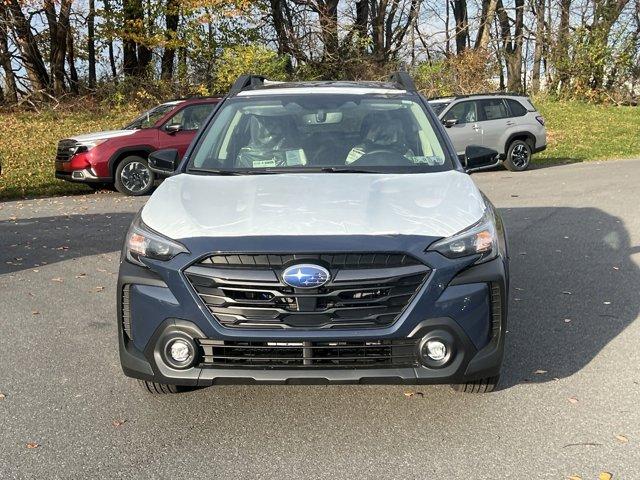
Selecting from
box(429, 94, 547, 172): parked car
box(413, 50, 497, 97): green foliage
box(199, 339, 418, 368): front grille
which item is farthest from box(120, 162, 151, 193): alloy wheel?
box(413, 50, 497, 97): green foliage

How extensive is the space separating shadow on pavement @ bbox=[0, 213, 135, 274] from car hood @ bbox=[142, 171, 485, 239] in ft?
14.7

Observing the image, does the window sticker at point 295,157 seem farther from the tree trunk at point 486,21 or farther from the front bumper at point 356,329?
the tree trunk at point 486,21

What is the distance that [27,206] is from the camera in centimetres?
1342

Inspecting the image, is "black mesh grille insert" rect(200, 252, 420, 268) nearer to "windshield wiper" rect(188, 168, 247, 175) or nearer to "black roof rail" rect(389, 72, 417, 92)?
"windshield wiper" rect(188, 168, 247, 175)

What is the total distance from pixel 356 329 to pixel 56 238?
23.9ft

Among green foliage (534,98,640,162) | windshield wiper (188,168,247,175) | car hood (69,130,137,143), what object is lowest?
green foliage (534,98,640,162)

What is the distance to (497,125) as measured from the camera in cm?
1817

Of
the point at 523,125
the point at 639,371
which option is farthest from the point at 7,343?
the point at 523,125

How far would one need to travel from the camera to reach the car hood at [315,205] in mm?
3824

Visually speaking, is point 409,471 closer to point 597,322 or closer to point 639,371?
point 639,371

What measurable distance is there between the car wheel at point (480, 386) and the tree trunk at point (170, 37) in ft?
79.6

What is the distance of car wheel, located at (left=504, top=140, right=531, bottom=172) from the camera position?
18.2 meters

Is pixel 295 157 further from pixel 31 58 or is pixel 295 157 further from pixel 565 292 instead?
pixel 31 58

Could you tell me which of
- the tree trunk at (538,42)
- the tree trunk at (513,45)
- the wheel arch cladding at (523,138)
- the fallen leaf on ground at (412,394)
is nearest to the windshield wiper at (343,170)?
the fallen leaf on ground at (412,394)
